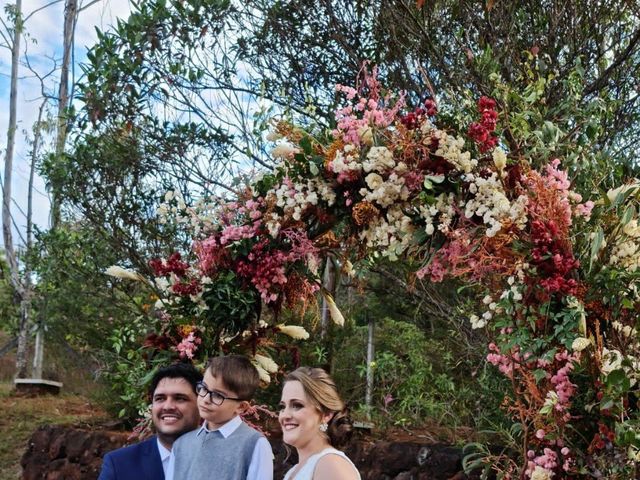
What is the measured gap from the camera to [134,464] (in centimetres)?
307

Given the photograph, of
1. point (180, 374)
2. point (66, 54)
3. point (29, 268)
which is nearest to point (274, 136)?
point (180, 374)

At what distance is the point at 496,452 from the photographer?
19.7 ft

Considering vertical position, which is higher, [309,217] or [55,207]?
[55,207]

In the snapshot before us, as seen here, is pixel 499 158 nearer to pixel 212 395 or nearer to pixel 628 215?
pixel 628 215

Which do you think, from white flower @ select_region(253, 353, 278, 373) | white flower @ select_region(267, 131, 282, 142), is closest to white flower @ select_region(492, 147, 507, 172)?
white flower @ select_region(267, 131, 282, 142)

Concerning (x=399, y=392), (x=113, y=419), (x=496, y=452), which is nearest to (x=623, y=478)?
(x=496, y=452)

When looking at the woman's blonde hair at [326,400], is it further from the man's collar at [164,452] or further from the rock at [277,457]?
the rock at [277,457]

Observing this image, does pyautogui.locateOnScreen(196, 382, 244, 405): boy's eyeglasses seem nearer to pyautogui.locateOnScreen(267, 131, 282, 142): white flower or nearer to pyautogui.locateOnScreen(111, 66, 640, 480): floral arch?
pyautogui.locateOnScreen(111, 66, 640, 480): floral arch

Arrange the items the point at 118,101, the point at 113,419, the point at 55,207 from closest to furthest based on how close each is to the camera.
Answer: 1. the point at 118,101
2. the point at 113,419
3. the point at 55,207

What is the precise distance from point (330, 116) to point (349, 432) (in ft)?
15.0

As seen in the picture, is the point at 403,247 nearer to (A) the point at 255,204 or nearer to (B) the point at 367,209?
(B) the point at 367,209

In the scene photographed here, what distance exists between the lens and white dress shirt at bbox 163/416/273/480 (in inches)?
112

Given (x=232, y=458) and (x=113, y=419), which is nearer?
(x=232, y=458)

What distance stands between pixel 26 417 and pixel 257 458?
8331 mm
